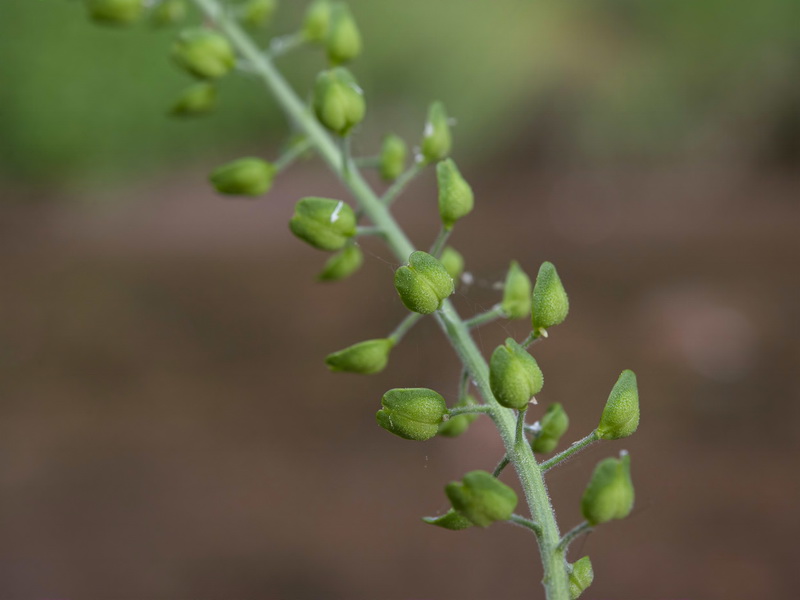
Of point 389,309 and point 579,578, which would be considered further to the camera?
point 389,309

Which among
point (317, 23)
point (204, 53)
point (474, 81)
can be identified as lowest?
point (204, 53)

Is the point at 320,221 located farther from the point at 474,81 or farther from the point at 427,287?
the point at 474,81

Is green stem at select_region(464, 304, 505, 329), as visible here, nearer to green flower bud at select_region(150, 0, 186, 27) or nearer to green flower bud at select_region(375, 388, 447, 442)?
green flower bud at select_region(375, 388, 447, 442)

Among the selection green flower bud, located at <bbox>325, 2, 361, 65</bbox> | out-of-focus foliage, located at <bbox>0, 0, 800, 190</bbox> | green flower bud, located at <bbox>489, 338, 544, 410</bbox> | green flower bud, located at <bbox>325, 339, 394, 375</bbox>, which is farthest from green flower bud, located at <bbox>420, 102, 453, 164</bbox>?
out-of-focus foliage, located at <bbox>0, 0, 800, 190</bbox>

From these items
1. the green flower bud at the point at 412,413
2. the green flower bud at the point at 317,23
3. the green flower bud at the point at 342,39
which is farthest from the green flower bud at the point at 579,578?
the green flower bud at the point at 317,23

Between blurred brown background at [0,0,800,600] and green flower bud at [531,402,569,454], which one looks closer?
green flower bud at [531,402,569,454]

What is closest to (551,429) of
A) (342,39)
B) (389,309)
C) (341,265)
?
(341,265)
